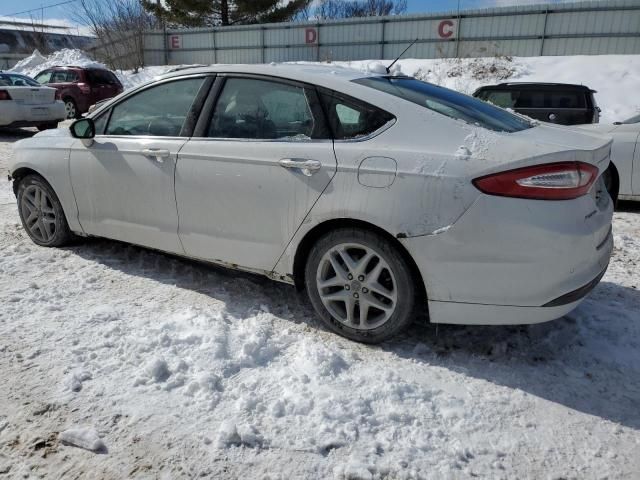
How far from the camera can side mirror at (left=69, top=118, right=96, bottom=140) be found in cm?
392

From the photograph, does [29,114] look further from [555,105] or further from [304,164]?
[304,164]

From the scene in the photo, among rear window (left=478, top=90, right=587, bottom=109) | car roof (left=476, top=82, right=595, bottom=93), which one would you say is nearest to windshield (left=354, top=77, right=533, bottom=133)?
rear window (left=478, top=90, right=587, bottom=109)

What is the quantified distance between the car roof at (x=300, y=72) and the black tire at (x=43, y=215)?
1.65 m

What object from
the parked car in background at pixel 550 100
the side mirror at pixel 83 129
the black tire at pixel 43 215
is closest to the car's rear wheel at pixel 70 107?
the parked car in background at pixel 550 100

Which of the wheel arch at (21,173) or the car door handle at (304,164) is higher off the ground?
the car door handle at (304,164)

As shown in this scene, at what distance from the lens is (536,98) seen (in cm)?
970

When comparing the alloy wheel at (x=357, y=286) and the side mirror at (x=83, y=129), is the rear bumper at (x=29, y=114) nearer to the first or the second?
the side mirror at (x=83, y=129)

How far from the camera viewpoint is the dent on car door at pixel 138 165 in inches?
140

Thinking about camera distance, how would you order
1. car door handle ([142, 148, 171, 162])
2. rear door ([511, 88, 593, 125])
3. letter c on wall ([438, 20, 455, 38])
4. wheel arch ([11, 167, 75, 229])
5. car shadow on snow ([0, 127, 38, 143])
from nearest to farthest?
car door handle ([142, 148, 171, 162]) < wheel arch ([11, 167, 75, 229]) < rear door ([511, 88, 593, 125]) < car shadow on snow ([0, 127, 38, 143]) < letter c on wall ([438, 20, 455, 38])

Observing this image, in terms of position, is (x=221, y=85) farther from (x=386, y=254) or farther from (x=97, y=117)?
(x=386, y=254)

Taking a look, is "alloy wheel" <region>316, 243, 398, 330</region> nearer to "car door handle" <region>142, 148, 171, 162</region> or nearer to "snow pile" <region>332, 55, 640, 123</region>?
"car door handle" <region>142, 148, 171, 162</region>

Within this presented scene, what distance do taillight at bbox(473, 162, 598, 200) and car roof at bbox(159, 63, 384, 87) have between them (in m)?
1.09

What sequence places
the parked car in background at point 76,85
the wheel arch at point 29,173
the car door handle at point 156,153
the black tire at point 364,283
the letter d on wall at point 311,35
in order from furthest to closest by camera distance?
the letter d on wall at point 311,35 → the parked car in background at point 76,85 → the wheel arch at point 29,173 → the car door handle at point 156,153 → the black tire at point 364,283

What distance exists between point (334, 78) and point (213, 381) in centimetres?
182
